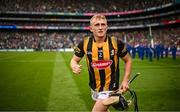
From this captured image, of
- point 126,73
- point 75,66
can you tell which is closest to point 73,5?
point 126,73

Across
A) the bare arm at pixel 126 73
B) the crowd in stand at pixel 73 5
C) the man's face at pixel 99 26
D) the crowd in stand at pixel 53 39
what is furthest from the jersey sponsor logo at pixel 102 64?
the crowd in stand at pixel 73 5

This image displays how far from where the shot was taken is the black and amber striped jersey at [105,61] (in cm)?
454

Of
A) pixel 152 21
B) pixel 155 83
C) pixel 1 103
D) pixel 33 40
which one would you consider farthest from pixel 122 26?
pixel 1 103

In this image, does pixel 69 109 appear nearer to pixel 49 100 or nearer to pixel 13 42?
pixel 49 100

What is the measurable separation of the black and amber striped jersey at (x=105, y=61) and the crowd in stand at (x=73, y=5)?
224 ft

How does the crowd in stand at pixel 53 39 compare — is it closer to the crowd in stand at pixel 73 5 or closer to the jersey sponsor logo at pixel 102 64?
the crowd in stand at pixel 73 5

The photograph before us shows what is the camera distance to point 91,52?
461 centimetres

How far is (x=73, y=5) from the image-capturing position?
254ft

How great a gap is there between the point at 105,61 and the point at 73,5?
74.4m

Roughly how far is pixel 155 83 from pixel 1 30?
62766mm

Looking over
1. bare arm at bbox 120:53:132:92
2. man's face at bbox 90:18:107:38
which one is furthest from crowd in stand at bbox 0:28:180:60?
man's face at bbox 90:18:107:38

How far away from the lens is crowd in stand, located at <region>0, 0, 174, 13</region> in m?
72.5

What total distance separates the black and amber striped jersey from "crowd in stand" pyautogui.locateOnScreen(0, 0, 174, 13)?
6822cm

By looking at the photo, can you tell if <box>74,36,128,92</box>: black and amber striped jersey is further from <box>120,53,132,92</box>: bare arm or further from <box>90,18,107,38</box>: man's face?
<box>90,18,107,38</box>: man's face
